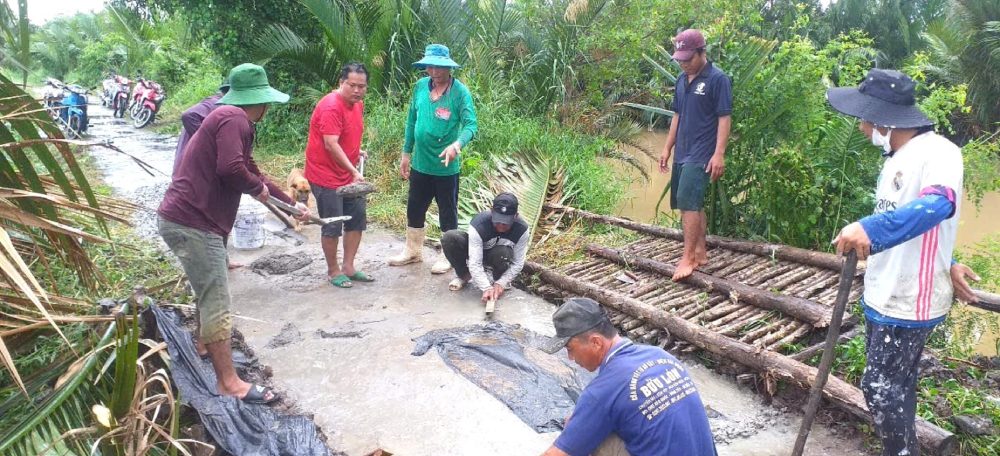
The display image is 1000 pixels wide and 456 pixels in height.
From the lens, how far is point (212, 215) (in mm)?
3064

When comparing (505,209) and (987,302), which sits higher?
(987,302)

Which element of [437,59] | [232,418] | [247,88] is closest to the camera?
[232,418]

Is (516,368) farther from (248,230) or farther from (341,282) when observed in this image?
(248,230)

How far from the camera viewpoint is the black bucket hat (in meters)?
2.47

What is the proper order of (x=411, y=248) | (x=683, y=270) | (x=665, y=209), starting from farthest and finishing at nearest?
(x=665, y=209), (x=411, y=248), (x=683, y=270)

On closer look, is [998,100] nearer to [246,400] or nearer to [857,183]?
[857,183]

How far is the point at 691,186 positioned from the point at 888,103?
2.02 meters

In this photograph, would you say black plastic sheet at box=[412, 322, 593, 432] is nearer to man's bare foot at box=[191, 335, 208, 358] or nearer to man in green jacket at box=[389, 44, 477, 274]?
man's bare foot at box=[191, 335, 208, 358]

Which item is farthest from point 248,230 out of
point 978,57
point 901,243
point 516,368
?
point 978,57

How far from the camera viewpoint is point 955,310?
4.36 m

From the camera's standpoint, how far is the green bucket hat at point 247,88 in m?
3.15

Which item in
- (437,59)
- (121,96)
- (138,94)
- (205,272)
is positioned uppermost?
(437,59)

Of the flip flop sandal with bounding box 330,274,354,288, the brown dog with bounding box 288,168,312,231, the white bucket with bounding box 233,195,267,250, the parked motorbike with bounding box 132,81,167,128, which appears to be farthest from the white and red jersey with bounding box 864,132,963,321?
the parked motorbike with bounding box 132,81,167,128

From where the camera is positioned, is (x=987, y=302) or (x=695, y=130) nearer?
(x=987, y=302)
